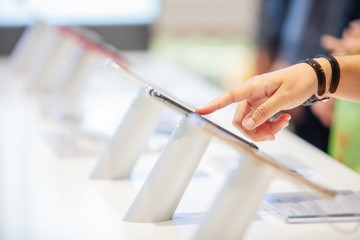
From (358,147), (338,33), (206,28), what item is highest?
(206,28)

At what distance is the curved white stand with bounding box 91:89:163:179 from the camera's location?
1131 millimetres

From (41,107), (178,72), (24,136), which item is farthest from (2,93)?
(178,72)

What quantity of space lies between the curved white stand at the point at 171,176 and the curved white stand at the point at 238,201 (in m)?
0.10

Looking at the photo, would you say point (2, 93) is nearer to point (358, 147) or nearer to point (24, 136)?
point (24, 136)

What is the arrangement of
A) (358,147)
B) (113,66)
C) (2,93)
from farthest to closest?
(2,93), (358,147), (113,66)

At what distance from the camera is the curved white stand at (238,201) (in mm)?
775

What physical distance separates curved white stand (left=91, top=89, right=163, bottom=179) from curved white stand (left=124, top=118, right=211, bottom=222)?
216 millimetres

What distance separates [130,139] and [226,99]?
0.32 m

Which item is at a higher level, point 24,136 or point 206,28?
point 206,28

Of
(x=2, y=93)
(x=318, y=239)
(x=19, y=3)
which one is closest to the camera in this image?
(x=318, y=239)

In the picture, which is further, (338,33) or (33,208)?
(338,33)

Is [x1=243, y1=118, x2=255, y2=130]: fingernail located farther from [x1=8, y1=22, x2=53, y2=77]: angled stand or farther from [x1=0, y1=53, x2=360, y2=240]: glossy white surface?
[x1=8, y1=22, x2=53, y2=77]: angled stand

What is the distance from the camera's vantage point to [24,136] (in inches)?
61.0

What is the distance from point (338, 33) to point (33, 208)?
132 centimetres
